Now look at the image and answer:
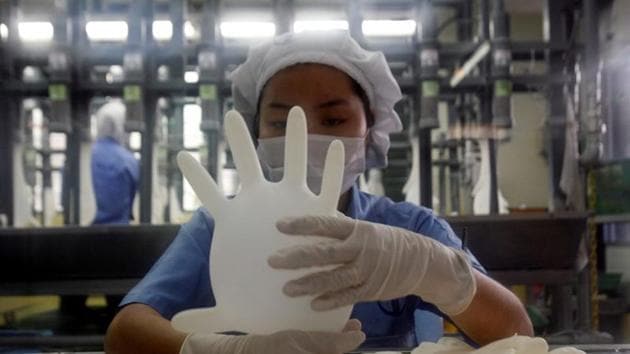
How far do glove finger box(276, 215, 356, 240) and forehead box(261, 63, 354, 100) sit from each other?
41 cm

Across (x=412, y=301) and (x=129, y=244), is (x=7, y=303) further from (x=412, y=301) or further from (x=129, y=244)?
(x=412, y=301)

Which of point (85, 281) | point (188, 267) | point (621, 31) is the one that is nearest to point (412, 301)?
point (188, 267)

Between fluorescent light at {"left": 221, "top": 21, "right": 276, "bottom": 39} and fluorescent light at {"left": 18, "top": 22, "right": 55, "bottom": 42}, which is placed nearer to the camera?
fluorescent light at {"left": 18, "top": 22, "right": 55, "bottom": 42}

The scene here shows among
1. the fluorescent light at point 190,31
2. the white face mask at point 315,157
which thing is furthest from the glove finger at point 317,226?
the fluorescent light at point 190,31

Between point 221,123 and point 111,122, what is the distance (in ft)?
2.82

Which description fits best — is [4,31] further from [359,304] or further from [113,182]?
[359,304]

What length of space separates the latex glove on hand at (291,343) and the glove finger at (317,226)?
0.11 m

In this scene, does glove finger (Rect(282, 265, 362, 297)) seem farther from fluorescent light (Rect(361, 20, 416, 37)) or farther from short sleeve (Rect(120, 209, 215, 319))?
fluorescent light (Rect(361, 20, 416, 37))

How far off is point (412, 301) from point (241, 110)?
1.55ft

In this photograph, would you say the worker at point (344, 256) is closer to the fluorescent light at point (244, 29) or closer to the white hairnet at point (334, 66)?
the white hairnet at point (334, 66)

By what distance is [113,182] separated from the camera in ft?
9.77

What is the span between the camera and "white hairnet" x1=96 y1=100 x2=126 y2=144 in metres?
3.17

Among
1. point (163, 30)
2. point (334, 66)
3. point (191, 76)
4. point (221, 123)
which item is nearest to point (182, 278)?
point (334, 66)

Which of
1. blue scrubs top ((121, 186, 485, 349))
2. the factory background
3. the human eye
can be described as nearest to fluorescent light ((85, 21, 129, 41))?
the factory background
